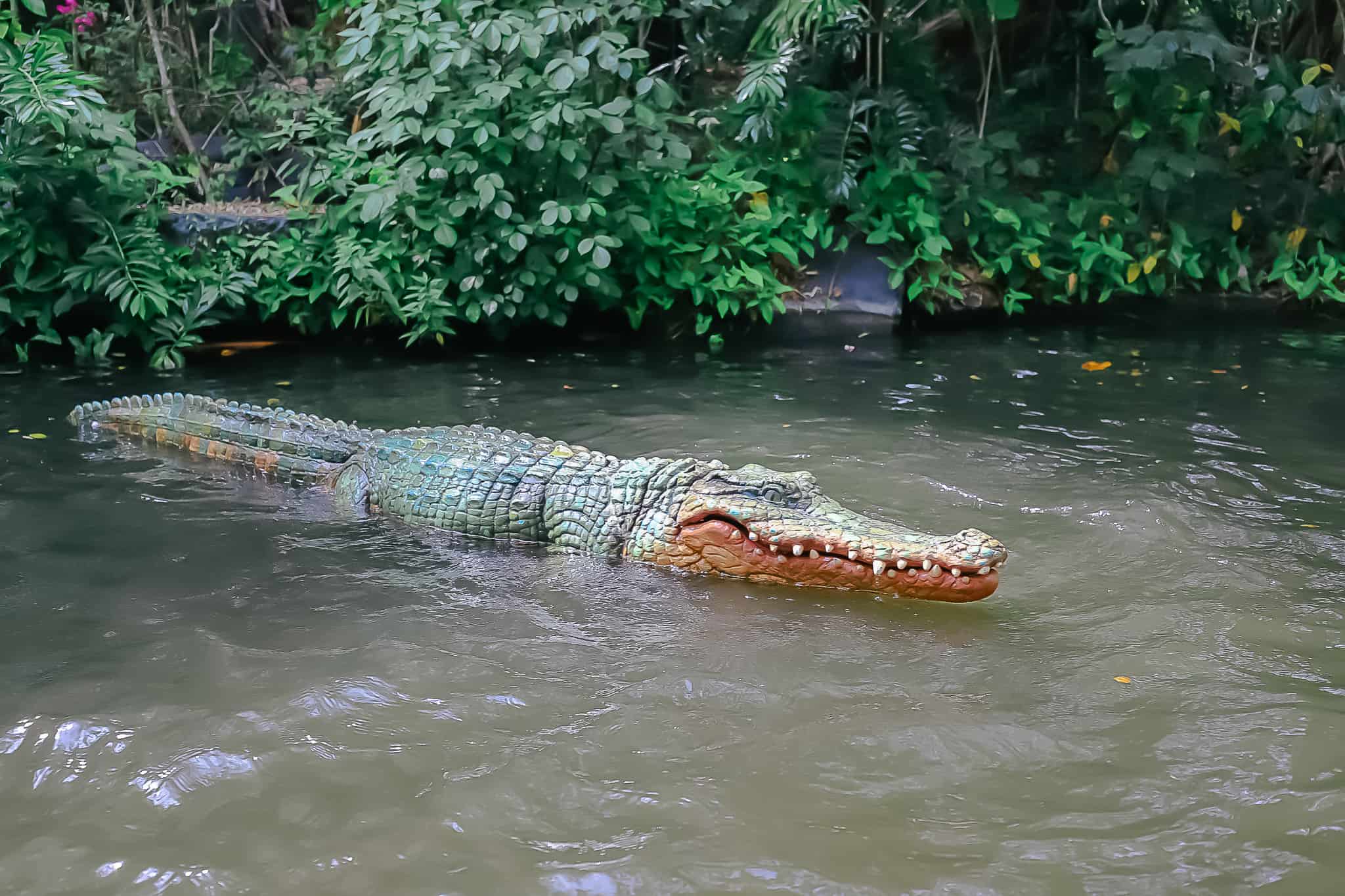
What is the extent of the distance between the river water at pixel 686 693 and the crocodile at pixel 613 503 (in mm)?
115

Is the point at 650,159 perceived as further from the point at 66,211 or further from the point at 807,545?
the point at 807,545

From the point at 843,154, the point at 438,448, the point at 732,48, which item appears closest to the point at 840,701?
the point at 438,448

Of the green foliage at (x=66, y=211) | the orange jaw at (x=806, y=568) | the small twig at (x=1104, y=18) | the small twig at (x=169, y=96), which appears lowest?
the orange jaw at (x=806, y=568)

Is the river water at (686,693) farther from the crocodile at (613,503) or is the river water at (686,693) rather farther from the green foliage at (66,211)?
the green foliage at (66,211)

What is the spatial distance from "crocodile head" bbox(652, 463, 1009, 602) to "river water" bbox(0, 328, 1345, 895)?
104 mm

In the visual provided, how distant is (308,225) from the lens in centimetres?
811

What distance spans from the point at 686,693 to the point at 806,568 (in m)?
0.96

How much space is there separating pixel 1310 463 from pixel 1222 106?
590 centimetres

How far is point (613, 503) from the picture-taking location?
4.46 metres

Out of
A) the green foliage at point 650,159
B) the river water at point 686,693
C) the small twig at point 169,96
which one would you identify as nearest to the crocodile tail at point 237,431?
the river water at point 686,693

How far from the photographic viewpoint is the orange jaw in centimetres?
370

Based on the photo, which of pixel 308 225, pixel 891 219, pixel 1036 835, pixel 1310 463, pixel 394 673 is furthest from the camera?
pixel 891 219

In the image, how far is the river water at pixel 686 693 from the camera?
2465 mm

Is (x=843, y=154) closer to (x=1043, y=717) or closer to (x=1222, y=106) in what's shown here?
(x=1222, y=106)
